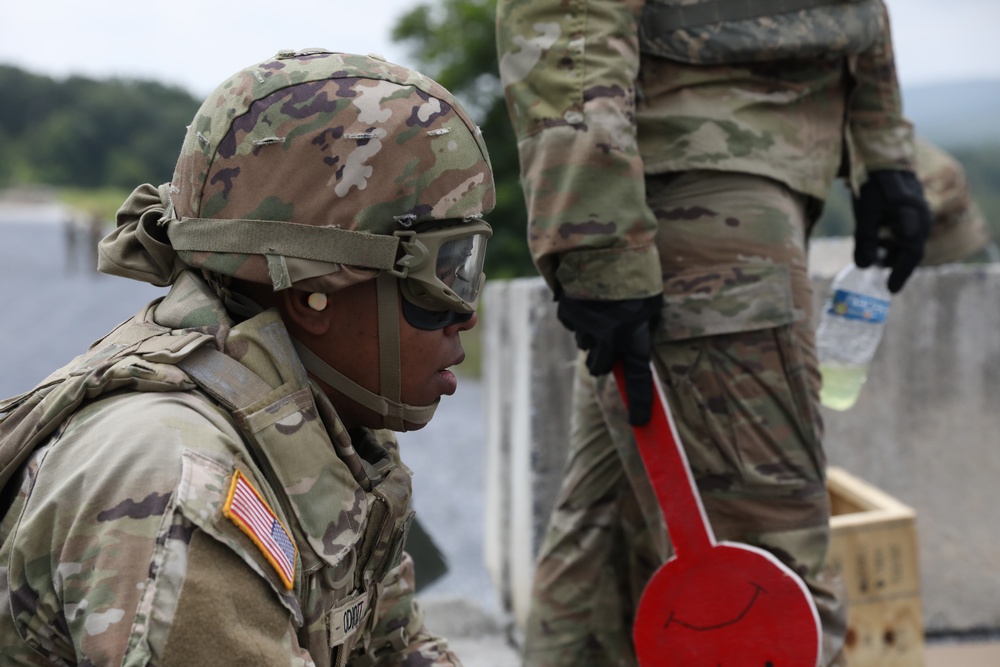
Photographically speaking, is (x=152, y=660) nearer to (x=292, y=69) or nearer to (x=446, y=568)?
(x=292, y=69)

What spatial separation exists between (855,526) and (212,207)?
7.83 feet

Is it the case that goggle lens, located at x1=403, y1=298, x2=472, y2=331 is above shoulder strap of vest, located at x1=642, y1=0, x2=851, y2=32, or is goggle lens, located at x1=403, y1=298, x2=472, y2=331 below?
below

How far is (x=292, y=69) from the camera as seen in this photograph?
163 cm

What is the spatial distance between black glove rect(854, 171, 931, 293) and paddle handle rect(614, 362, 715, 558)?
2.79 ft

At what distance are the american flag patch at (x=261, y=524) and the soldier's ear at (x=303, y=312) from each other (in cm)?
32

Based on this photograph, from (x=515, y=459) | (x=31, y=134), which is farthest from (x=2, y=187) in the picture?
(x=515, y=459)

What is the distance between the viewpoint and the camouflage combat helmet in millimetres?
1587

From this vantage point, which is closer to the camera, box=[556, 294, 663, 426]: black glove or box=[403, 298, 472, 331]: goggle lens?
box=[403, 298, 472, 331]: goggle lens

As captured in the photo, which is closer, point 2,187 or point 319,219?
point 319,219

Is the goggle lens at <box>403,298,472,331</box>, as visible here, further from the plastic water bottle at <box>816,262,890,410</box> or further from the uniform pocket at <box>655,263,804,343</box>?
the plastic water bottle at <box>816,262,890,410</box>

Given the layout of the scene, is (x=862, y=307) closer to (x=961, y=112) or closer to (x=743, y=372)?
(x=743, y=372)

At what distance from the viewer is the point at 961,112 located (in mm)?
12172

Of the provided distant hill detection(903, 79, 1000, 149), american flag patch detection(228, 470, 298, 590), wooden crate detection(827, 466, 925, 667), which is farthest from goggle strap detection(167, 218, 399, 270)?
distant hill detection(903, 79, 1000, 149)

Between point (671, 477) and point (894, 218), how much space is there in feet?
3.36
